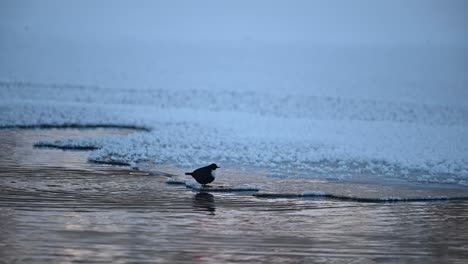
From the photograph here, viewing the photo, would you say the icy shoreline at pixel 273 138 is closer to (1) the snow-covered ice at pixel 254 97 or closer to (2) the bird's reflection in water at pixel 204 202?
(1) the snow-covered ice at pixel 254 97

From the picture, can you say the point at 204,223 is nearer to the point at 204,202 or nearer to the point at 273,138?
the point at 204,202

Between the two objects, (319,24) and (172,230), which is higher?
(319,24)

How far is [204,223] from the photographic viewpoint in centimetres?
867

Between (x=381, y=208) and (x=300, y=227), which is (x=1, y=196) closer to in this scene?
(x=300, y=227)

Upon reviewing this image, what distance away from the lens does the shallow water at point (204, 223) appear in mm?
7328

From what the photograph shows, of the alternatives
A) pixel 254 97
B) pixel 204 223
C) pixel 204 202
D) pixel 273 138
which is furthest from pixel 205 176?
pixel 254 97

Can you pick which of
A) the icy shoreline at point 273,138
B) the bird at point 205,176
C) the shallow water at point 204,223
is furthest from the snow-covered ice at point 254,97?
the shallow water at point 204,223

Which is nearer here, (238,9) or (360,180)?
(360,180)

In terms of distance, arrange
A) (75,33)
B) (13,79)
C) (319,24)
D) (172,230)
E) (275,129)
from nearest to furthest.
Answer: (172,230) < (275,129) < (13,79) < (75,33) < (319,24)

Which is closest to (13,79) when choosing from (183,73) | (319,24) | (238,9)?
(183,73)

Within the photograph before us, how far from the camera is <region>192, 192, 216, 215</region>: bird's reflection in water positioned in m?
9.62

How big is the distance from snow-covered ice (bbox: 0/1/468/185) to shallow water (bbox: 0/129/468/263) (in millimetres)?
2288

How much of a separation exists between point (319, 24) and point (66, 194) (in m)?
59.5

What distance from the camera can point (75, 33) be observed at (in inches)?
2248
